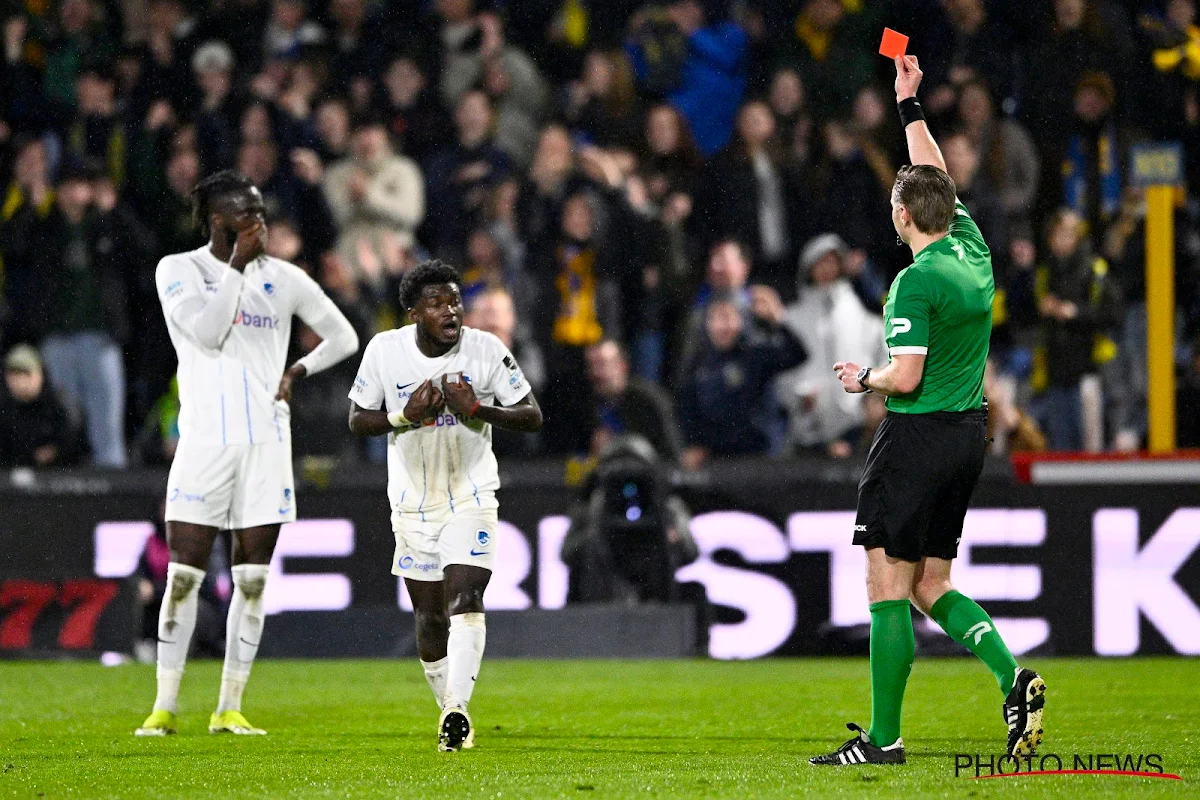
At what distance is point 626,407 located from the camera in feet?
42.7

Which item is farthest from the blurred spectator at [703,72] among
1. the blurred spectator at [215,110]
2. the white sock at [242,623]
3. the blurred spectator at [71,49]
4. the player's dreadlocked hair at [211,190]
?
the white sock at [242,623]

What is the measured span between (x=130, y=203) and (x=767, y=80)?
5.42m

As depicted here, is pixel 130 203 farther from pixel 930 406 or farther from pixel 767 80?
pixel 930 406

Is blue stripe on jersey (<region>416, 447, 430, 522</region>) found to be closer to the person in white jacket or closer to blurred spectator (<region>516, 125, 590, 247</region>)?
the person in white jacket

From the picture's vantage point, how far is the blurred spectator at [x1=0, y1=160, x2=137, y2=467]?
14.0 meters

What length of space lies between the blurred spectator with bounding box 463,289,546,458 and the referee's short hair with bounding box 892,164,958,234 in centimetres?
674

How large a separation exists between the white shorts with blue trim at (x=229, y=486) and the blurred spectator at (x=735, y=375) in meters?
5.35

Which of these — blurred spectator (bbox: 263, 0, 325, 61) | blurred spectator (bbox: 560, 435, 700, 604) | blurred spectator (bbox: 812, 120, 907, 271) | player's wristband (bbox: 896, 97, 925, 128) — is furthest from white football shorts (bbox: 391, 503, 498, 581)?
blurred spectator (bbox: 263, 0, 325, 61)

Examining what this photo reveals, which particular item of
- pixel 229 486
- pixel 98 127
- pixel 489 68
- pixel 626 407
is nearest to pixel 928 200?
pixel 229 486

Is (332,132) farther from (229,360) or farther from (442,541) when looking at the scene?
(442,541)

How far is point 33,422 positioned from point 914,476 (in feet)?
29.7

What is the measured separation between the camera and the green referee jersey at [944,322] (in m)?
6.30

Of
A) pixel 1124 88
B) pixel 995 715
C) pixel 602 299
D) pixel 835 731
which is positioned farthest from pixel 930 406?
pixel 1124 88

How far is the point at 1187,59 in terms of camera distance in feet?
45.9
